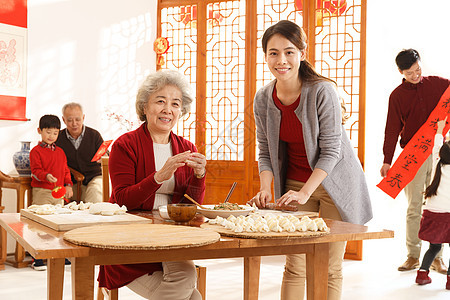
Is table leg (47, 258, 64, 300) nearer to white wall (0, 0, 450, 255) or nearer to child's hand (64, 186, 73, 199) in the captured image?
child's hand (64, 186, 73, 199)

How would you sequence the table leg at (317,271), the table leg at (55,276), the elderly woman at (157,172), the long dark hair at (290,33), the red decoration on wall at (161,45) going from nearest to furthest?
the table leg at (55,276) → the table leg at (317,271) → the elderly woman at (157,172) → the long dark hair at (290,33) → the red decoration on wall at (161,45)

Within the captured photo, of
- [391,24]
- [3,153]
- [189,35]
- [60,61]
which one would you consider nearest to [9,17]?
[60,61]

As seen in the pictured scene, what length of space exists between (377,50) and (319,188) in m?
3.02

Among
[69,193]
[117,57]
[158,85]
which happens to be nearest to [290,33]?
[158,85]

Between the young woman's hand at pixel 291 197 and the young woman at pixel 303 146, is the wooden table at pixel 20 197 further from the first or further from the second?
the young woman's hand at pixel 291 197

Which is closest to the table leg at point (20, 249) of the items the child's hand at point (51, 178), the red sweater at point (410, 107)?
the child's hand at point (51, 178)

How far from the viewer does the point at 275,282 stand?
3.82 metres

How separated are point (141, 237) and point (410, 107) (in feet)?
10.6

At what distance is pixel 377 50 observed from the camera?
192 inches

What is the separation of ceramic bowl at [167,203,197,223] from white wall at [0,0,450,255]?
3.23m

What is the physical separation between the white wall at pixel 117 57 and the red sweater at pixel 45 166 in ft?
1.42

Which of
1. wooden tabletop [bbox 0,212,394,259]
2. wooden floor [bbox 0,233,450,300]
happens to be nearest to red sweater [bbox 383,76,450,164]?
wooden floor [bbox 0,233,450,300]

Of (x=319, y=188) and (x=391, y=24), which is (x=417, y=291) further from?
(x=391, y=24)

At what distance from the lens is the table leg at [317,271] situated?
1.56 meters
